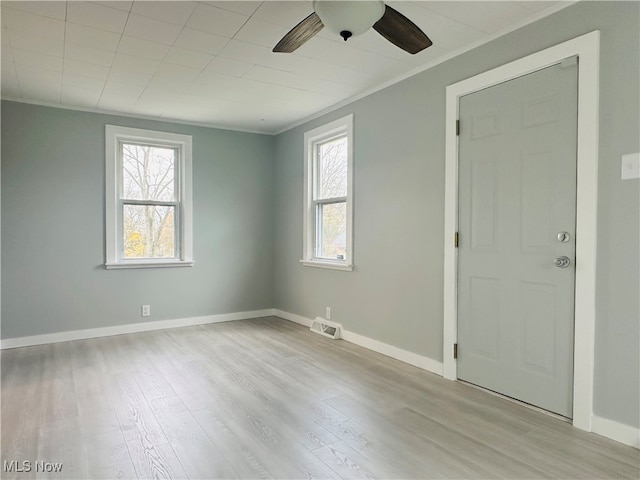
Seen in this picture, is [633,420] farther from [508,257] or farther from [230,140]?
[230,140]

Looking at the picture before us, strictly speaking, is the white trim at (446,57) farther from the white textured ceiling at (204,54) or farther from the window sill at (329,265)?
the window sill at (329,265)

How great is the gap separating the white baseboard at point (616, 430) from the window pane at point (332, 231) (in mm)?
2603

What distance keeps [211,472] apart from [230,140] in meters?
4.12

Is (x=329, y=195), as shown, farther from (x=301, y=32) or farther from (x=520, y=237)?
(x=301, y=32)

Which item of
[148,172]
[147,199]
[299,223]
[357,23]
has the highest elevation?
[357,23]

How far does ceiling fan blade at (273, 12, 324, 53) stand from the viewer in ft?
6.76

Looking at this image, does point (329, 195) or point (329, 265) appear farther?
point (329, 195)

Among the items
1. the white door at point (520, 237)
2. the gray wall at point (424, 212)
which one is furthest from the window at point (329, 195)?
the white door at point (520, 237)

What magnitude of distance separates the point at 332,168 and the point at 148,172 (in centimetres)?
216

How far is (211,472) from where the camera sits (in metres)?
1.89

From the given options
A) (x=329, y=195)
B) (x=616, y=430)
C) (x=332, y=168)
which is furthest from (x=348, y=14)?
(x=329, y=195)

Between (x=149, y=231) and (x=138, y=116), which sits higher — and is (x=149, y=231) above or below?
below

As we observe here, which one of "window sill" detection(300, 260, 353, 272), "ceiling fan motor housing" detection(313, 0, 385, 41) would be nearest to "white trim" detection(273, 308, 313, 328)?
"window sill" detection(300, 260, 353, 272)

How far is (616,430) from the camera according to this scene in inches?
84.9
